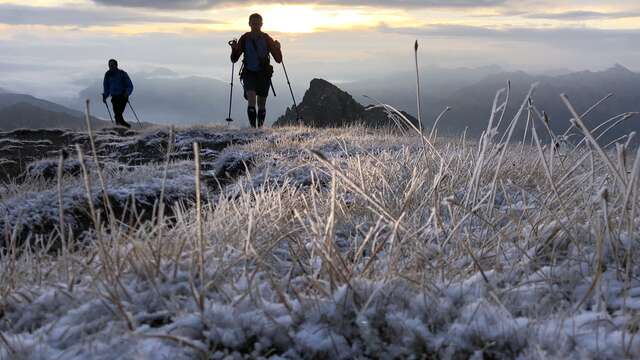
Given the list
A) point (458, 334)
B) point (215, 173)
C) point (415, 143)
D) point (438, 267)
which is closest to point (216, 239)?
point (438, 267)

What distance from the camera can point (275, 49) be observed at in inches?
583

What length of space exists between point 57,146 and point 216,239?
11798 millimetres

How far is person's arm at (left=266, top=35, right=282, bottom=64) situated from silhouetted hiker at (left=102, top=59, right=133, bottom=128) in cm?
585

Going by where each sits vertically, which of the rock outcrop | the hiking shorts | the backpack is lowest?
the rock outcrop

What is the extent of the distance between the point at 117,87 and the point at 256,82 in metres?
5.75

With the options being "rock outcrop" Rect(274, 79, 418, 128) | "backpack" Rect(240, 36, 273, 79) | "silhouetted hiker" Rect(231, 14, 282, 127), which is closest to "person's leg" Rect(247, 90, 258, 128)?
"silhouetted hiker" Rect(231, 14, 282, 127)

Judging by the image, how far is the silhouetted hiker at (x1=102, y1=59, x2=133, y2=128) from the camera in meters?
18.7

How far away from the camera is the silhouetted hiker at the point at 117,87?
1871 cm

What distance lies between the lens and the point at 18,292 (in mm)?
2299

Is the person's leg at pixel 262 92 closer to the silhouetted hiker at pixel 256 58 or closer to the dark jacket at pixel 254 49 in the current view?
the silhouetted hiker at pixel 256 58

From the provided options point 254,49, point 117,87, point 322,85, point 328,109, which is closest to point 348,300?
point 254,49

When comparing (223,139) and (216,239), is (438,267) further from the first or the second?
(223,139)

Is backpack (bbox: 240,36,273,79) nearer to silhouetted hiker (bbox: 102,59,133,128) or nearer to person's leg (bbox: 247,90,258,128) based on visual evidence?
person's leg (bbox: 247,90,258,128)

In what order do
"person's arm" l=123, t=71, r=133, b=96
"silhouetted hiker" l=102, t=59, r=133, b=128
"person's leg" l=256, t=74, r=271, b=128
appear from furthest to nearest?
"person's arm" l=123, t=71, r=133, b=96 → "silhouetted hiker" l=102, t=59, r=133, b=128 → "person's leg" l=256, t=74, r=271, b=128
